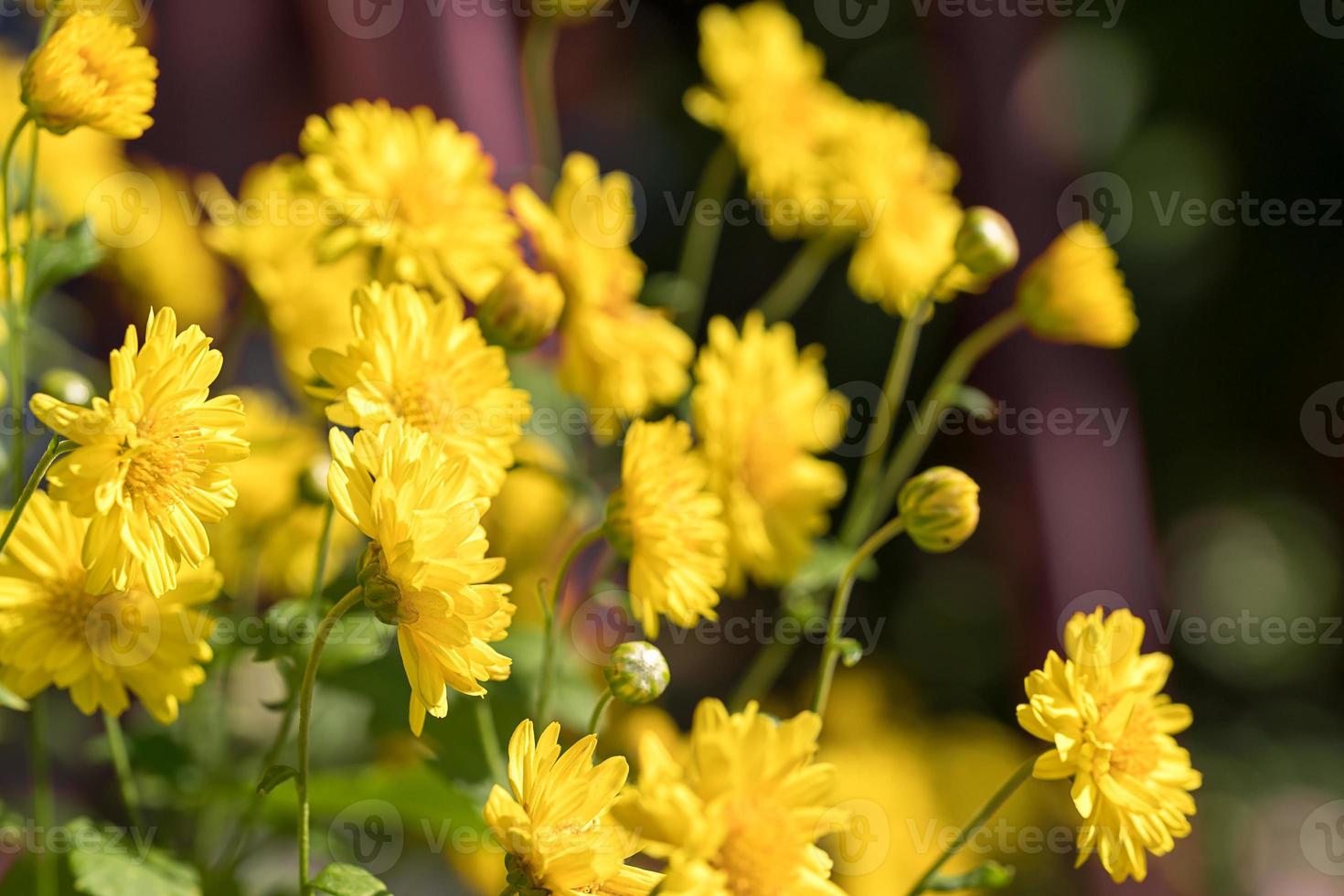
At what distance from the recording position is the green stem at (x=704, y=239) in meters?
0.79

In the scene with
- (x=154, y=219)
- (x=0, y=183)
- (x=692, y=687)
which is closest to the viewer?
(x=0, y=183)

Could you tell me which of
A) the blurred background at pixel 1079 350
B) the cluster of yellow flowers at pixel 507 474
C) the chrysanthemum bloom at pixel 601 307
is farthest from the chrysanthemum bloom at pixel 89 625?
the blurred background at pixel 1079 350

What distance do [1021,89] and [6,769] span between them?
3.64 feet

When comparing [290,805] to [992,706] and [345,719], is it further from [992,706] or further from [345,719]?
[992,706]

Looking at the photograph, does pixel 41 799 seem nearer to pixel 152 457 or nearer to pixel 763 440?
pixel 152 457

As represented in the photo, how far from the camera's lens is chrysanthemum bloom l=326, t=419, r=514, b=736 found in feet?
1.19

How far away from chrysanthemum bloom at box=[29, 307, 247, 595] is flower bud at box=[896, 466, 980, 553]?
279mm

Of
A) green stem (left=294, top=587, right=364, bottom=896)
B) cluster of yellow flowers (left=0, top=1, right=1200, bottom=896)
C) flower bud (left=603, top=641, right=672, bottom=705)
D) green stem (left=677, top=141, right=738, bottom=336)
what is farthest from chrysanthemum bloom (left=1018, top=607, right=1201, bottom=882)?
green stem (left=677, top=141, right=738, bottom=336)

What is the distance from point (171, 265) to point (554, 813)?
0.60 m

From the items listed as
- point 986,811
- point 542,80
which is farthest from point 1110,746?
point 542,80

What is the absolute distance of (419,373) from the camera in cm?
45

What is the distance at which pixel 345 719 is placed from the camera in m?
0.69

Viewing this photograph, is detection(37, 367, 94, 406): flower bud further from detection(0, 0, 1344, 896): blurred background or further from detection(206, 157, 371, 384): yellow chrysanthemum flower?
detection(0, 0, 1344, 896): blurred background

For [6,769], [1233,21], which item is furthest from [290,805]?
[1233,21]
